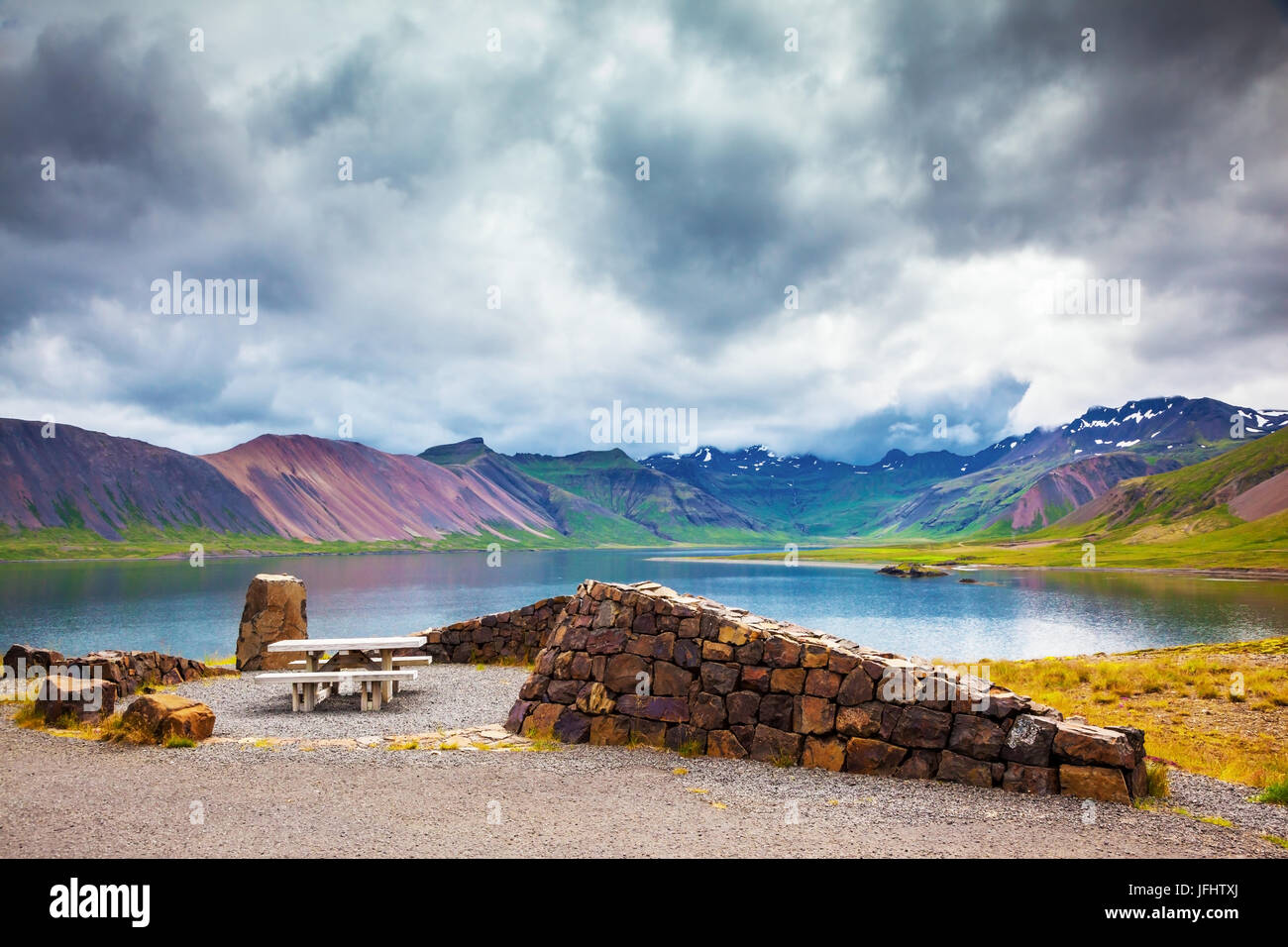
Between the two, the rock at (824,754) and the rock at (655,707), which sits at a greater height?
the rock at (655,707)

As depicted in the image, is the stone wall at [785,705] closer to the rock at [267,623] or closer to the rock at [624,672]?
the rock at [624,672]

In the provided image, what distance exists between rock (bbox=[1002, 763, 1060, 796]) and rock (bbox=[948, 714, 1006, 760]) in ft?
1.02

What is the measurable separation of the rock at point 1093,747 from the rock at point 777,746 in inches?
139

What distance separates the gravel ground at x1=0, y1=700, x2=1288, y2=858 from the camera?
741 centimetres

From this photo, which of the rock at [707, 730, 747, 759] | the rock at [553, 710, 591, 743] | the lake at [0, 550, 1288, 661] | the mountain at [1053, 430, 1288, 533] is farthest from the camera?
the mountain at [1053, 430, 1288, 533]

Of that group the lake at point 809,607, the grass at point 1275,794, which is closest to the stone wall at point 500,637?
the grass at point 1275,794

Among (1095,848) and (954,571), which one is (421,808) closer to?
(1095,848)

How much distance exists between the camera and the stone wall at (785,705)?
9.70m

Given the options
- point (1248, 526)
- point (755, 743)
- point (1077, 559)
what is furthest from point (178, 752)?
point (1248, 526)

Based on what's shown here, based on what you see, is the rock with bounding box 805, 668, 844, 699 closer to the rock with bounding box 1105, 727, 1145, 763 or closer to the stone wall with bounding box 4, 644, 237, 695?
the rock with bounding box 1105, 727, 1145, 763

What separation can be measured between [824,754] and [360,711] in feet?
33.3
